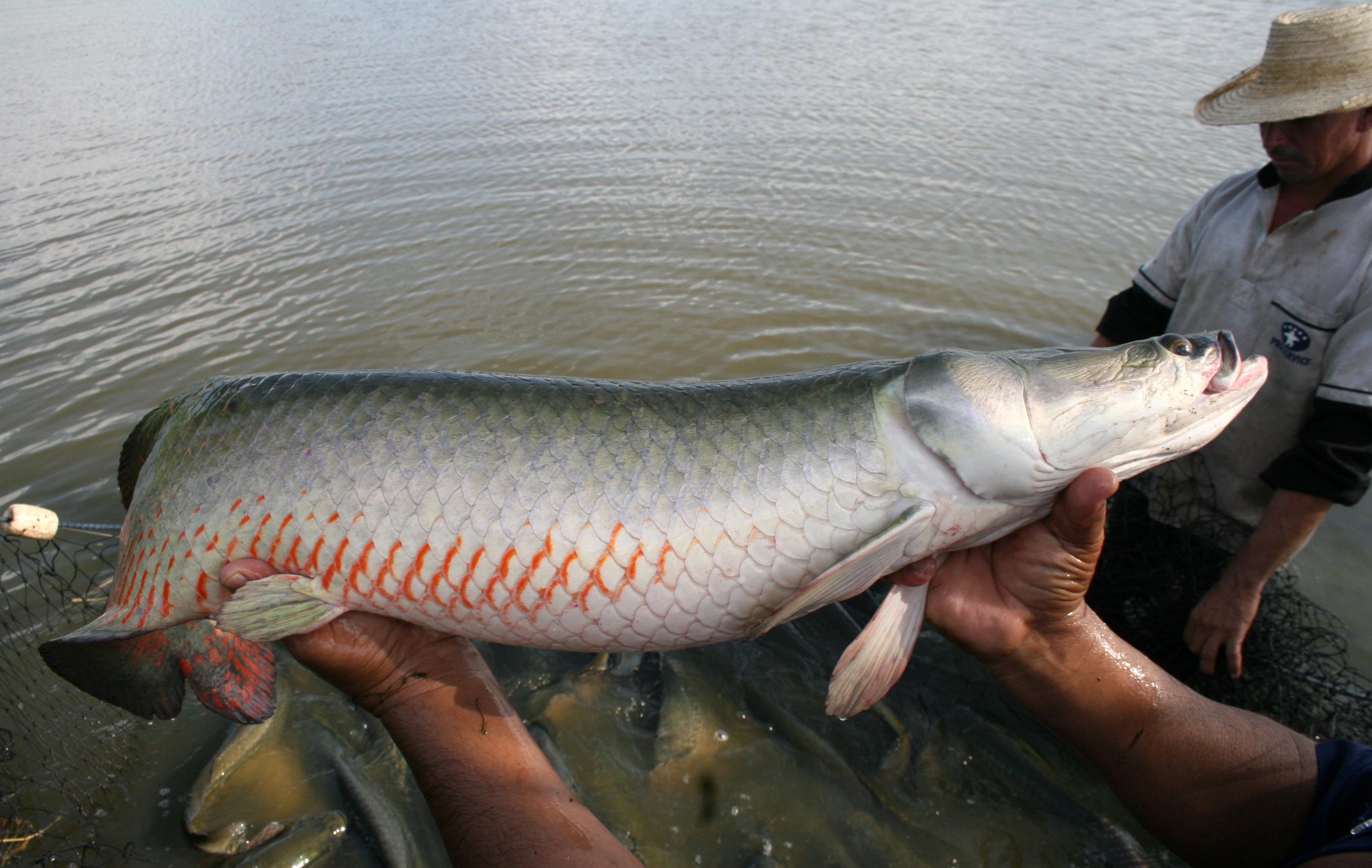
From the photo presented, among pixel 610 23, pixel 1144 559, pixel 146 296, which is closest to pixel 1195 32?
pixel 610 23

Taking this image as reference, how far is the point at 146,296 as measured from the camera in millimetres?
7430

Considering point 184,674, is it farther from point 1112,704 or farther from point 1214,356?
point 1214,356

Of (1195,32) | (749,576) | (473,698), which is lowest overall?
(473,698)

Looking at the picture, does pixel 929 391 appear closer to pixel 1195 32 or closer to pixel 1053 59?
pixel 1053 59

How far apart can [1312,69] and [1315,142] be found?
0.29 metres

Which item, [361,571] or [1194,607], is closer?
[361,571]

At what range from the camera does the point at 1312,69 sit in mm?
2996

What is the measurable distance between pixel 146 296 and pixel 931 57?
538 inches

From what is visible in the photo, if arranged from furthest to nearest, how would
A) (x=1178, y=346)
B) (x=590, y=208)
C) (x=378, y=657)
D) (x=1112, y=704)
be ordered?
(x=590, y=208), (x=378, y=657), (x=1112, y=704), (x=1178, y=346)

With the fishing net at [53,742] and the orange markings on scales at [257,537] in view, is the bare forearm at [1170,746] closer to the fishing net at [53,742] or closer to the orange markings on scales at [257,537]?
the orange markings on scales at [257,537]

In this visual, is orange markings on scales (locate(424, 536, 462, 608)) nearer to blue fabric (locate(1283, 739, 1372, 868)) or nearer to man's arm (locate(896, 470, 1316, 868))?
man's arm (locate(896, 470, 1316, 868))

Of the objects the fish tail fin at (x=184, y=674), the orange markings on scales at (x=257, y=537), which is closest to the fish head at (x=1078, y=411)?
the orange markings on scales at (x=257, y=537)

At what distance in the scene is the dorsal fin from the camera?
260 centimetres

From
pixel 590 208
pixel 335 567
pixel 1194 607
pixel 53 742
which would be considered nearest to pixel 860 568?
pixel 335 567
